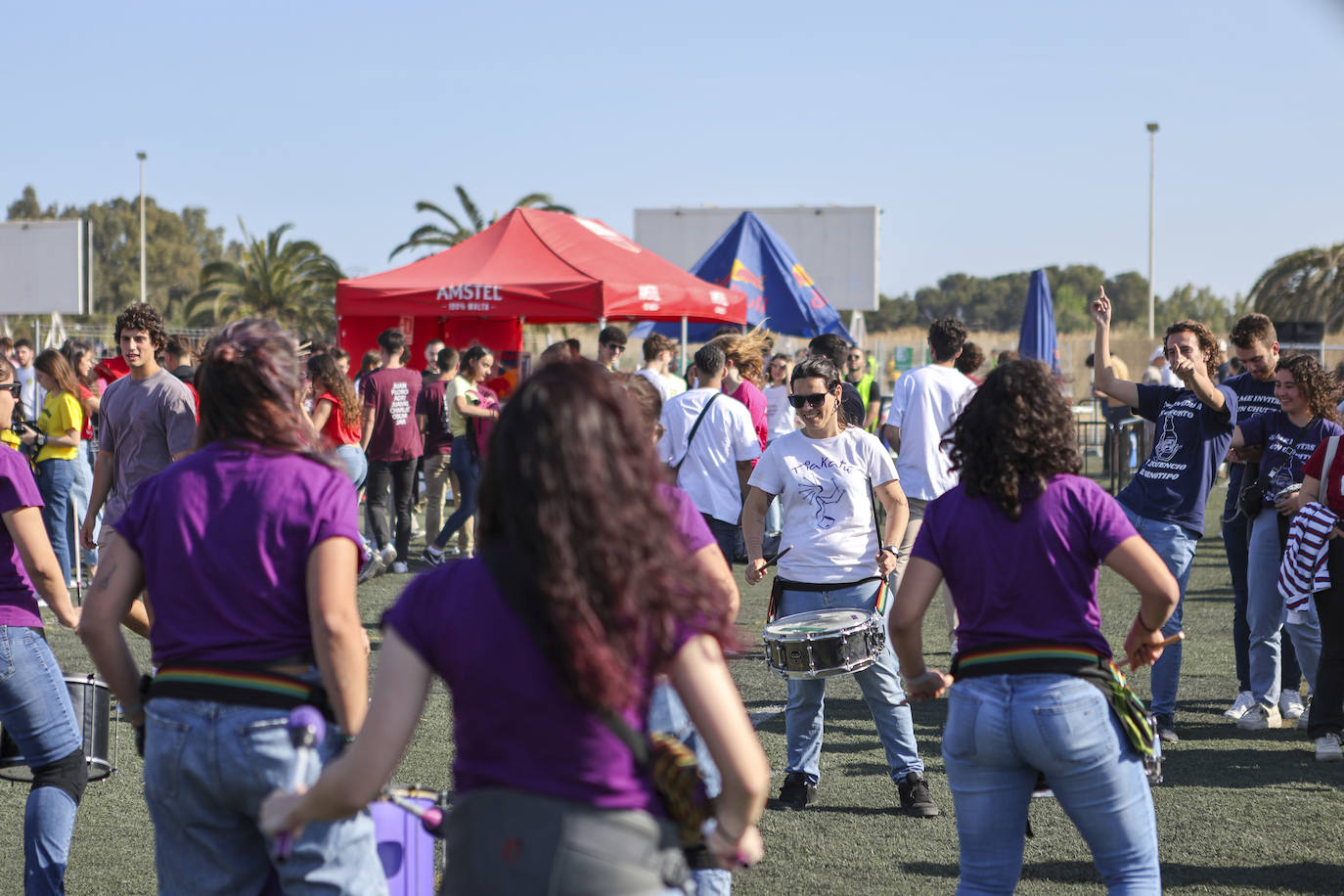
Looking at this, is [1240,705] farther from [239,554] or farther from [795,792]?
[239,554]

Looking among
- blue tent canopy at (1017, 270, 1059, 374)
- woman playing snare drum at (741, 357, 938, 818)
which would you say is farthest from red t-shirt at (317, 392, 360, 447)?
blue tent canopy at (1017, 270, 1059, 374)

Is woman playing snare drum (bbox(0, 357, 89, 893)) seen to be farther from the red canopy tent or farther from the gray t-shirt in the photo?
the red canopy tent

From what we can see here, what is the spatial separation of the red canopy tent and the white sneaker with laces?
7.50m

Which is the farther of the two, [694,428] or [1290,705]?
[694,428]

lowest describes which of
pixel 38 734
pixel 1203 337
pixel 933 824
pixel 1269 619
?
pixel 933 824

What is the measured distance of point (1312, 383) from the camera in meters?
6.45

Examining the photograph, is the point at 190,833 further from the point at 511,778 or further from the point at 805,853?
the point at 805,853

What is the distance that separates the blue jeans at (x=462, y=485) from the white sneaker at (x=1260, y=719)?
23.9ft

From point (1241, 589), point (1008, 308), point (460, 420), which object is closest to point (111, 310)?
point (1008, 308)

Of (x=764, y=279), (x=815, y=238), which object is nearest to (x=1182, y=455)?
(x=764, y=279)

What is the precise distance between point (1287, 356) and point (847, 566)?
277 centimetres

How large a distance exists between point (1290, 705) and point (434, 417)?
8.16 meters

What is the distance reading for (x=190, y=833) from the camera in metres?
2.71

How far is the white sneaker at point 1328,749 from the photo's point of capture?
20.2 feet
